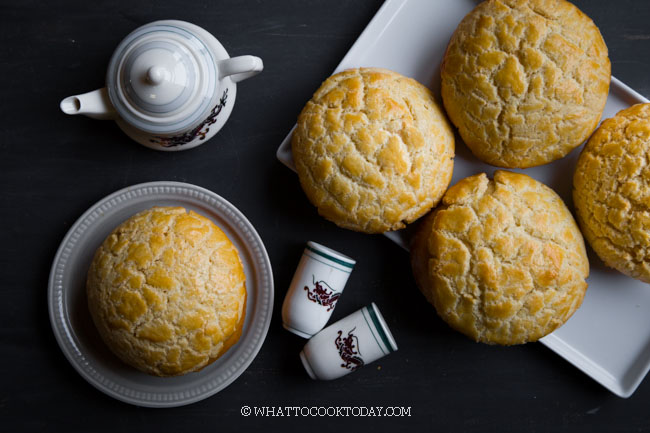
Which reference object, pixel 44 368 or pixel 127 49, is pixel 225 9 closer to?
pixel 127 49

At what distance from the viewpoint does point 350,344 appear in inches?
56.8

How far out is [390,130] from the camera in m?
1.30

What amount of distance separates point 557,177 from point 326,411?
3.84 feet

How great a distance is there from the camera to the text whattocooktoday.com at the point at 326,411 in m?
1.63

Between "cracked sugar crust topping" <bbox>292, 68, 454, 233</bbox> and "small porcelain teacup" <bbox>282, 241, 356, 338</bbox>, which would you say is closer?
"cracked sugar crust topping" <bbox>292, 68, 454, 233</bbox>

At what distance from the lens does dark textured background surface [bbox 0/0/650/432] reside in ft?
5.25

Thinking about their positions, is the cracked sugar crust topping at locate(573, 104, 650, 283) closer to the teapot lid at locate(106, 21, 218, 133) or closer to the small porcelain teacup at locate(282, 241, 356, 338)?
the small porcelain teacup at locate(282, 241, 356, 338)

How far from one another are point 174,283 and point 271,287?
0.35 m

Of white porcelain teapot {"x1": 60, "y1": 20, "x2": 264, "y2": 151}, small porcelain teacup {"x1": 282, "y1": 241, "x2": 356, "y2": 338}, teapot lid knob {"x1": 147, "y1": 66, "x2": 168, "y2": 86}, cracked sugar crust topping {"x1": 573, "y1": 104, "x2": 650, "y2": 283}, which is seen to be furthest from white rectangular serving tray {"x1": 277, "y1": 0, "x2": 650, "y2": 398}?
teapot lid knob {"x1": 147, "y1": 66, "x2": 168, "y2": 86}

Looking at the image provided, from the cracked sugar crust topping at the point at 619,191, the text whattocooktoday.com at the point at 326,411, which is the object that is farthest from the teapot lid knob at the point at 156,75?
the cracked sugar crust topping at the point at 619,191

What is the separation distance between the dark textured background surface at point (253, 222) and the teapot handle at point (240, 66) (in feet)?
0.87

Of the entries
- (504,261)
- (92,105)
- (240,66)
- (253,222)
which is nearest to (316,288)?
(253,222)

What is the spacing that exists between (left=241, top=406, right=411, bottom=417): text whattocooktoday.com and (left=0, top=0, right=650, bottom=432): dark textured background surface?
0.06 ft

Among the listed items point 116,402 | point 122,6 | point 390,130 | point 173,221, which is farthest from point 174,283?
point 122,6
